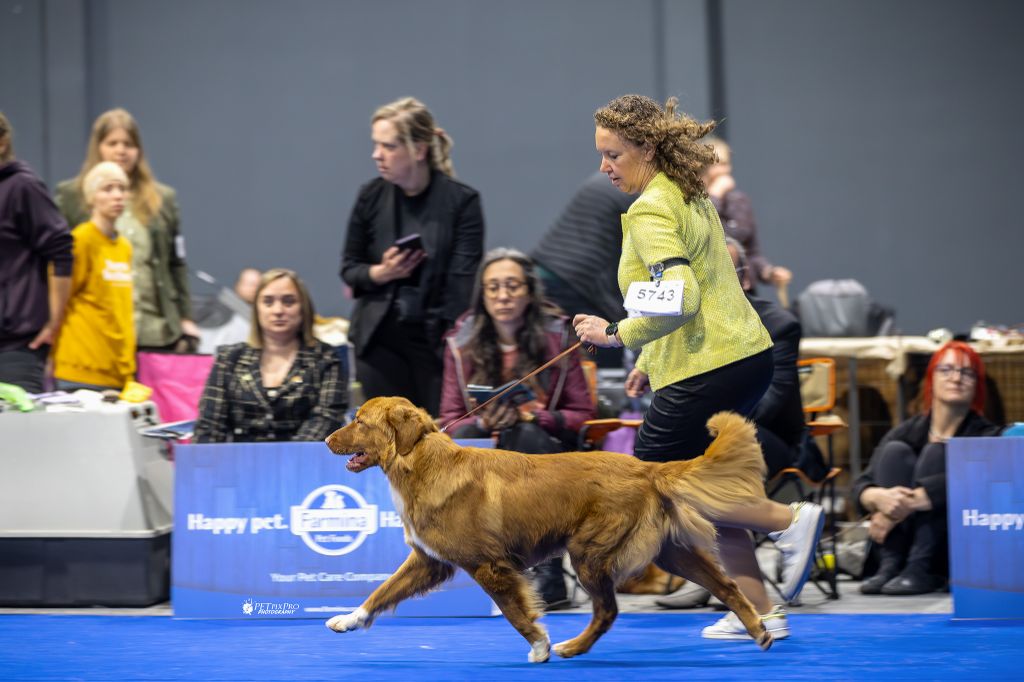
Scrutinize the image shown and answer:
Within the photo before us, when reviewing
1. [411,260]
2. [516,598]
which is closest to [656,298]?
[516,598]

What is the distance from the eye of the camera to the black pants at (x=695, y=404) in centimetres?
368

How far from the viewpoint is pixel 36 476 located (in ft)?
16.3

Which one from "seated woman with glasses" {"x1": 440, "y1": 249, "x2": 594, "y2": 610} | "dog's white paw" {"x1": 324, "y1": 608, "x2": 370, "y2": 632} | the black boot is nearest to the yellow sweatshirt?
"seated woman with glasses" {"x1": 440, "y1": 249, "x2": 594, "y2": 610}

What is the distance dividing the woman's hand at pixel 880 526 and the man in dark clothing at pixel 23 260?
342 centimetres

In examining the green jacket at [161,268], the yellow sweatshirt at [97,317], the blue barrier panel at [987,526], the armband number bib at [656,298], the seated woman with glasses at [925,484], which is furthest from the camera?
the green jacket at [161,268]

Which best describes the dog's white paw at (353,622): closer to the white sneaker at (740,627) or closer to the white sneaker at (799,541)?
the white sneaker at (740,627)

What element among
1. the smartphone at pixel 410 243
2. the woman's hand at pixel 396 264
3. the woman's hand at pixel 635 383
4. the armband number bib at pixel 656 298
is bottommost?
the woman's hand at pixel 635 383

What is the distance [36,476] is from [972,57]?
765cm

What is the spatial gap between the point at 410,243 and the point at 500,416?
2.65 ft

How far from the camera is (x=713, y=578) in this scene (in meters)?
3.71

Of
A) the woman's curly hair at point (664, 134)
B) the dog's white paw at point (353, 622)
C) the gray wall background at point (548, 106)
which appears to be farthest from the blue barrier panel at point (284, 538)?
the gray wall background at point (548, 106)

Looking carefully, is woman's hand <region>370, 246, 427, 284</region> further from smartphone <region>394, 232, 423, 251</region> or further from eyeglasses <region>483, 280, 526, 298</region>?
eyeglasses <region>483, 280, 526, 298</region>

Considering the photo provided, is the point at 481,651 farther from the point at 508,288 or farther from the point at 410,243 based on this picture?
the point at 410,243

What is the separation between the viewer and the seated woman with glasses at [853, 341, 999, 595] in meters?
5.17
